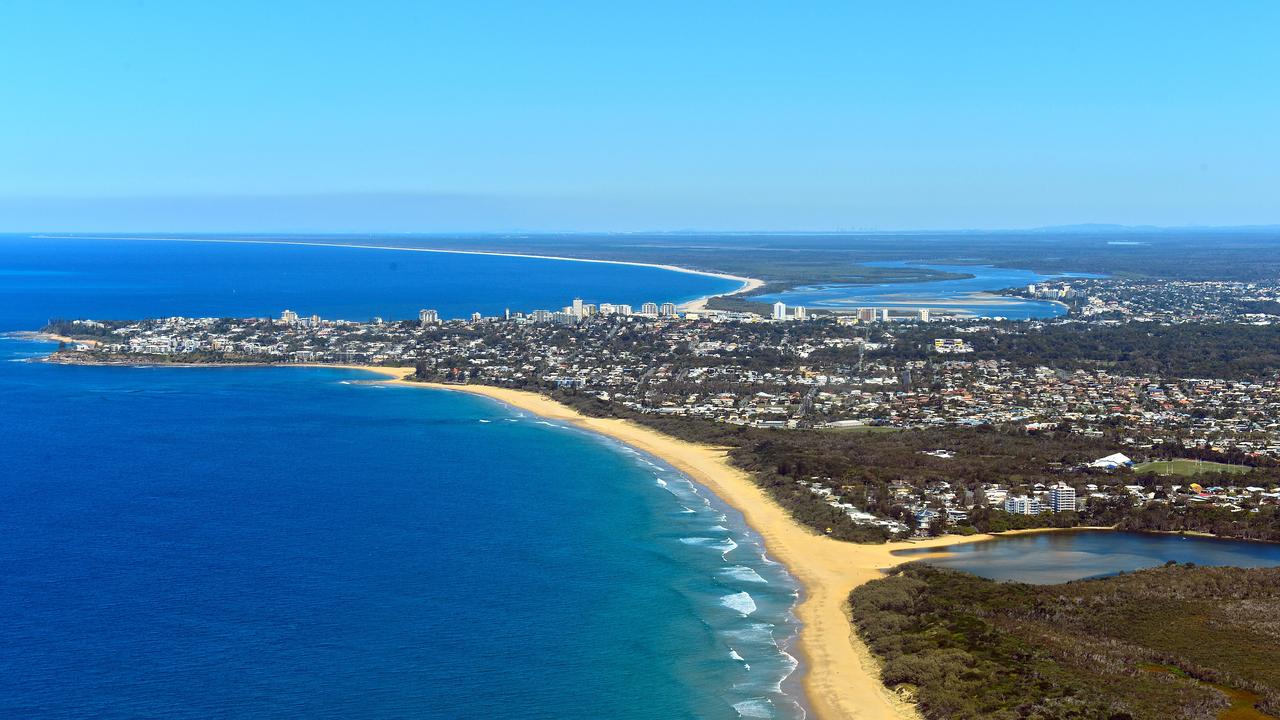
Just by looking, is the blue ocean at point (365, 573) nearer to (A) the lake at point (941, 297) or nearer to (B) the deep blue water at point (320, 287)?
(B) the deep blue water at point (320, 287)

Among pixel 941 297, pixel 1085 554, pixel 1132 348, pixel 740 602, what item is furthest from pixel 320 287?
pixel 740 602

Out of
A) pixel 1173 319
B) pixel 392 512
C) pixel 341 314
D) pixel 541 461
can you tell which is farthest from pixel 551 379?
pixel 1173 319

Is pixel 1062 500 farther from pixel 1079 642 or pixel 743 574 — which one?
pixel 1079 642

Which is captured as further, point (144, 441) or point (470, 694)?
point (144, 441)

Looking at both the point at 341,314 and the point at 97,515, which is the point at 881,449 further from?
the point at 341,314

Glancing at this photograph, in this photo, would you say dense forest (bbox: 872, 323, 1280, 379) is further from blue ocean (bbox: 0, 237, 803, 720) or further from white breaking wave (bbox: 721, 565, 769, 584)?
white breaking wave (bbox: 721, 565, 769, 584)

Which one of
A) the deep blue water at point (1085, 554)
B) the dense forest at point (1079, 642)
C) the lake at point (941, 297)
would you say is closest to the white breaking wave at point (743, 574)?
the dense forest at point (1079, 642)
